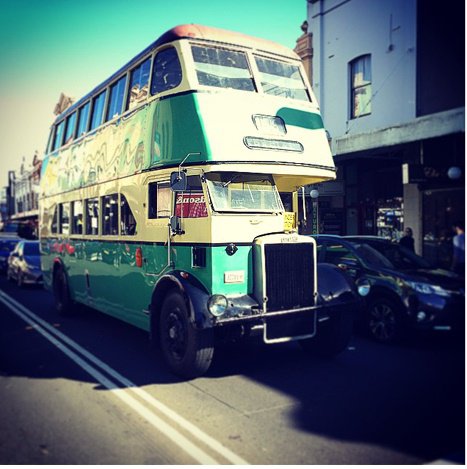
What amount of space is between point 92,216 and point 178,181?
381cm

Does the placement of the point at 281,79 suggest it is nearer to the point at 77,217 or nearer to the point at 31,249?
the point at 77,217

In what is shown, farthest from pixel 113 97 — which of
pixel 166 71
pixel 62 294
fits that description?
pixel 62 294

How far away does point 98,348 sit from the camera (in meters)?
7.86

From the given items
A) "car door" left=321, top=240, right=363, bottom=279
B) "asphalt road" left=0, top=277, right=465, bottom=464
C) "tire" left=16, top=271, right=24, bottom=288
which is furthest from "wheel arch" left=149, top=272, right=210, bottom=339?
"tire" left=16, top=271, right=24, bottom=288

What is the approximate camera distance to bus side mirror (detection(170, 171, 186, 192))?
605 centimetres

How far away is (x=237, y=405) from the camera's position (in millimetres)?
5293

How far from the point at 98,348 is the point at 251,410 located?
3.58 meters

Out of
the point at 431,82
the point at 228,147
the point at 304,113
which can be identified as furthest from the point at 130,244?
the point at 431,82

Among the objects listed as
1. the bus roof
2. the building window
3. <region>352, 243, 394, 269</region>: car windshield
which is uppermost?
the building window

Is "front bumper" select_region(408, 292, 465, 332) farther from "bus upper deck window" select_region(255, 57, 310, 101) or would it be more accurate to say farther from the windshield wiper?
"bus upper deck window" select_region(255, 57, 310, 101)

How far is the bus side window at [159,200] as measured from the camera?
6.81 meters

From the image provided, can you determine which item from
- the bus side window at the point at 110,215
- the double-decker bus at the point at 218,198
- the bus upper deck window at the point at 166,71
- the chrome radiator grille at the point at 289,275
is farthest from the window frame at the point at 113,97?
the chrome radiator grille at the point at 289,275

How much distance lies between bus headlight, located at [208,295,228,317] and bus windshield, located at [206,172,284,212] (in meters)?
1.10

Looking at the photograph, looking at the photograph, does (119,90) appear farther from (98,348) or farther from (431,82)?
(431,82)
